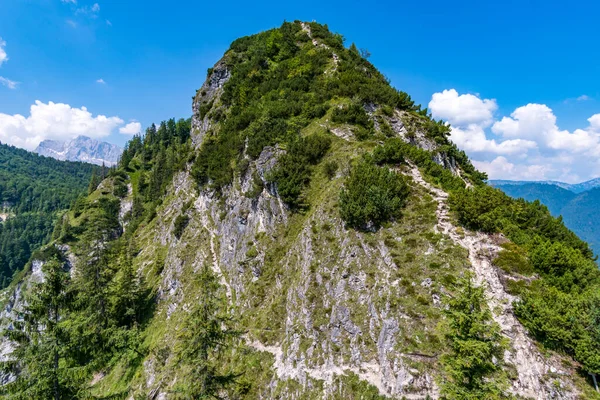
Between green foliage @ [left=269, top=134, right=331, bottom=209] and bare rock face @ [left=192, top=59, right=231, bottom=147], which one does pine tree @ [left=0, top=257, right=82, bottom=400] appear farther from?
bare rock face @ [left=192, top=59, right=231, bottom=147]

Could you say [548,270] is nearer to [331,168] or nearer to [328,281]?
[328,281]

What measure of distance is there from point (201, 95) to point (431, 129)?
188ft

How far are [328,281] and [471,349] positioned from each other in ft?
46.2

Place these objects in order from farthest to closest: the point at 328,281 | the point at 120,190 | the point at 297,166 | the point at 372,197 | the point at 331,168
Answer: the point at 120,190 < the point at 297,166 < the point at 331,168 < the point at 328,281 < the point at 372,197

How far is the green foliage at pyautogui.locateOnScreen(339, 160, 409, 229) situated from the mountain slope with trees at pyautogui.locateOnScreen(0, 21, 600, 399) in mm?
180

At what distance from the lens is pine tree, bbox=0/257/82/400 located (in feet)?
47.8

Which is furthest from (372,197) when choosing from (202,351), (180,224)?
(180,224)

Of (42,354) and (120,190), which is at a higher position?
(120,190)

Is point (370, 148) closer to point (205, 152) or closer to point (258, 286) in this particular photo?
point (258, 286)

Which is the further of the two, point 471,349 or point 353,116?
point 353,116

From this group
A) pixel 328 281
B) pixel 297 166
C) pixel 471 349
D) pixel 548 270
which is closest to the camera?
pixel 471 349

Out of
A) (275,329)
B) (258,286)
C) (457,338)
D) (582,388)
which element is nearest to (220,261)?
(258,286)

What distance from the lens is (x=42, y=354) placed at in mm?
14672

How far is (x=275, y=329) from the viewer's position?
27.6 metres
